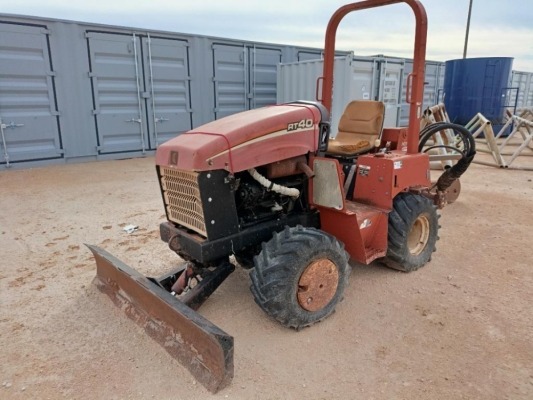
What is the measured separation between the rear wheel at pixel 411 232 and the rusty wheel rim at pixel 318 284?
77 cm

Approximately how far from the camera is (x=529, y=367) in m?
2.25

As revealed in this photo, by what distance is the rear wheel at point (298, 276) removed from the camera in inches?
93.7

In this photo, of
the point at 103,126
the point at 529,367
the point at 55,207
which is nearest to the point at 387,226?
the point at 529,367

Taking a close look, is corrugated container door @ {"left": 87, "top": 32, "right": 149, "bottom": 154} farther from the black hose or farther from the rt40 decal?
the rt40 decal

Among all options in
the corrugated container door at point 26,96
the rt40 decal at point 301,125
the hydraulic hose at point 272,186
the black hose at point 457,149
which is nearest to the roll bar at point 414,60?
the black hose at point 457,149

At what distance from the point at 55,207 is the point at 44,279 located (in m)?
2.25

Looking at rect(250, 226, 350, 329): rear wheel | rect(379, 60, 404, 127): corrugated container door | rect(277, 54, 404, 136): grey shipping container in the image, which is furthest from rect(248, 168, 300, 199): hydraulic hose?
rect(379, 60, 404, 127): corrugated container door

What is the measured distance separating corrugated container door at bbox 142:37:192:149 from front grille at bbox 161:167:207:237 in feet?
20.7

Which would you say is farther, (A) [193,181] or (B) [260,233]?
(B) [260,233]

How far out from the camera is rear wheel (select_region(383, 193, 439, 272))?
3.18 meters

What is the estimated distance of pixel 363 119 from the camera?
3623mm

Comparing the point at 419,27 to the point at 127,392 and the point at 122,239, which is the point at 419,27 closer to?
the point at 127,392

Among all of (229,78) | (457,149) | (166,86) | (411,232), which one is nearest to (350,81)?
(229,78)

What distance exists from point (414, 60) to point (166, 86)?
258 inches
